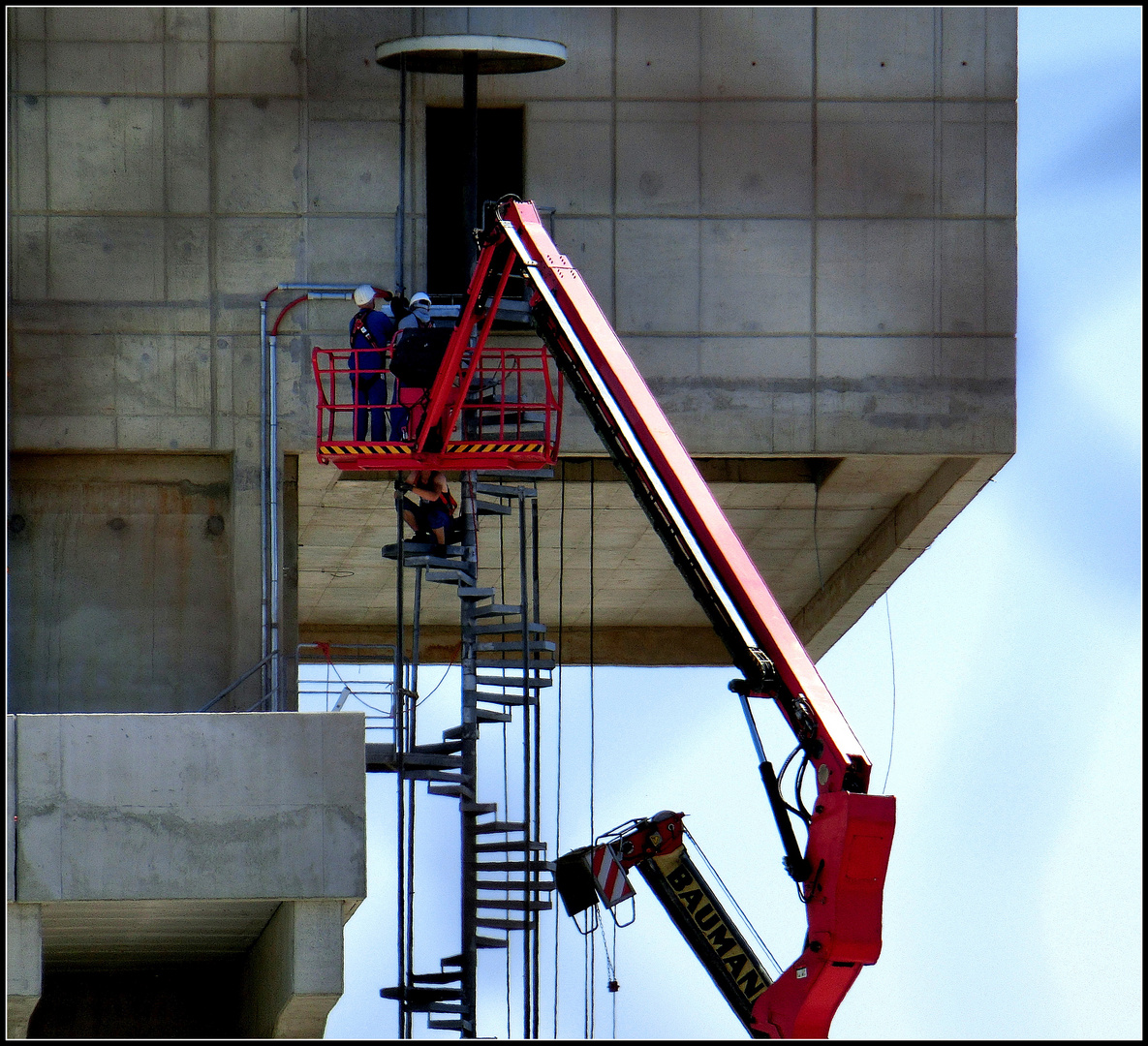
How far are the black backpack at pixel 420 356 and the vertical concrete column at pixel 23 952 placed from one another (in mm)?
6924

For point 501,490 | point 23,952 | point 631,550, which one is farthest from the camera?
point 631,550

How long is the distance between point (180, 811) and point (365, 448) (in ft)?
14.4

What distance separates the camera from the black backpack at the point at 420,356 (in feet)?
81.6

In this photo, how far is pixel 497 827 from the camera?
27375 millimetres

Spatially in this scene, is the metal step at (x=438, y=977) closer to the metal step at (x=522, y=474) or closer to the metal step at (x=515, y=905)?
the metal step at (x=515, y=905)

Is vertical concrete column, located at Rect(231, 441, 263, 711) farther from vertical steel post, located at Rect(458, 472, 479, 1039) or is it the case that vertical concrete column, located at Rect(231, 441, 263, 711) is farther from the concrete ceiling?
vertical steel post, located at Rect(458, 472, 479, 1039)

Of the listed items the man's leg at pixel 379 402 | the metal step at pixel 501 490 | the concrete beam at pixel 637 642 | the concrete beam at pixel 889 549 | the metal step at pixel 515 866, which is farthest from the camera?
the concrete beam at pixel 637 642

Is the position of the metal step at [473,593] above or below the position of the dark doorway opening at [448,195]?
below

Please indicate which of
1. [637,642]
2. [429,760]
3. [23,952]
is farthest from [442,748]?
[637,642]

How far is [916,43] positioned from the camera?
2845 cm

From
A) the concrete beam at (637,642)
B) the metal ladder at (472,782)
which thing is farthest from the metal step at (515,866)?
the concrete beam at (637,642)

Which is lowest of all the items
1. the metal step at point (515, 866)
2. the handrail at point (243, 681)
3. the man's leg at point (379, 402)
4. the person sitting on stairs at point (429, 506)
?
the metal step at point (515, 866)

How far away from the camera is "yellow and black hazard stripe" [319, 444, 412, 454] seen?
24859 mm

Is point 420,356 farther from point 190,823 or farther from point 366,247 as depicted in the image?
point 190,823
